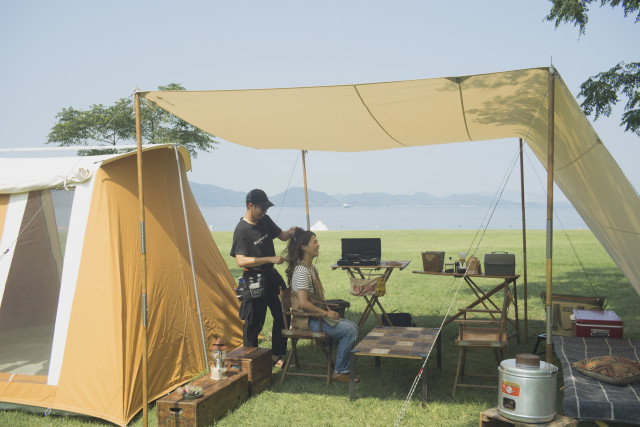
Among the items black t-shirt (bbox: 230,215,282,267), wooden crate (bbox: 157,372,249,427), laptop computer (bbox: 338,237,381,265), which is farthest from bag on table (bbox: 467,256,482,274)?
wooden crate (bbox: 157,372,249,427)

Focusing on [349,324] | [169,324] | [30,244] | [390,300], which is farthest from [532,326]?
[30,244]

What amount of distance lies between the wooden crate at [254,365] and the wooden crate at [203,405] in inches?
8.0

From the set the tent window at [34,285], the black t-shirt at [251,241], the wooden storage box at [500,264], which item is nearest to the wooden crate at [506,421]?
the wooden storage box at [500,264]

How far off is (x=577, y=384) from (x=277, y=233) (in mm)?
2828

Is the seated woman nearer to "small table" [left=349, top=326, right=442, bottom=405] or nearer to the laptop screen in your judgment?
"small table" [left=349, top=326, right=442, bottom=405]

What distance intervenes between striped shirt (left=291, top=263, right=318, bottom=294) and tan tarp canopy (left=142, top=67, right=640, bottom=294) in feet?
3.91

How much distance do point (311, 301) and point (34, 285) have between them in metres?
2.14

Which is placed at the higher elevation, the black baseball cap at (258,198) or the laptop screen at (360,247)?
the black baseball cap at (258,198)

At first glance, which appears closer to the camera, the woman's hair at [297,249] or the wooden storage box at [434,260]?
the woman's hair at [297,249]

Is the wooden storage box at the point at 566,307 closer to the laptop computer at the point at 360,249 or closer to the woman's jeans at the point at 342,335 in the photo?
the laptop computer at the point at 360,249

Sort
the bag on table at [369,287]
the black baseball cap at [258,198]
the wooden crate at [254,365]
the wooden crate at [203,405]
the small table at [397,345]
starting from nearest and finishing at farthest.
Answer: the wooden crate at [203,405], the small table at [397,345], the wooden crate at [254,365], the black baseball cap at [258,198], the bag on table at [369,287]

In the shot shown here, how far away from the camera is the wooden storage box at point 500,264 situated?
4.91 m

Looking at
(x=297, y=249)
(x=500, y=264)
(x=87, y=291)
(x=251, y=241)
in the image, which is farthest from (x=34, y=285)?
(x=500, y=264)

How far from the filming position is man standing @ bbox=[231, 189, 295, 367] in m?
4.52
